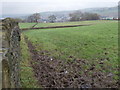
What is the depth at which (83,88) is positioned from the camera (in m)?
4.22

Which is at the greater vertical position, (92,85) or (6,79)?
(6,79)

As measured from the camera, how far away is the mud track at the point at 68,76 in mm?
4438

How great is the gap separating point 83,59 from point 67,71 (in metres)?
1.71

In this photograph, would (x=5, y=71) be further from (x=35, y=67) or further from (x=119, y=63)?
(x=119, y=63)

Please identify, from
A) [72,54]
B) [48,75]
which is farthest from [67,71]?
[72,54]

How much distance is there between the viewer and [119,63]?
239 inches

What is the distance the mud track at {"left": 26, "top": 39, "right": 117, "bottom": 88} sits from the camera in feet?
14.6

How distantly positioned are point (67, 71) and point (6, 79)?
127 inches

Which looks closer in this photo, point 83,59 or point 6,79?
point 6,79

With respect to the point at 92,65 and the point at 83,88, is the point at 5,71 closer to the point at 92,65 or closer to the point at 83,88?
the point at 83,88

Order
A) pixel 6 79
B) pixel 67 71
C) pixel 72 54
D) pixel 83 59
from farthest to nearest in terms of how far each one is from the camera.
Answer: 1. pixel 72 54
2. pixel 83 59
3. pixel 67 71
4. pixel 6 79

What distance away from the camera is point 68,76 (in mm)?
5000

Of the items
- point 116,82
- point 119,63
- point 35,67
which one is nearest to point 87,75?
point 116,82

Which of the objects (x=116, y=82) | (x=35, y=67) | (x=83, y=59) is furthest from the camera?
(x=83, y=59)
